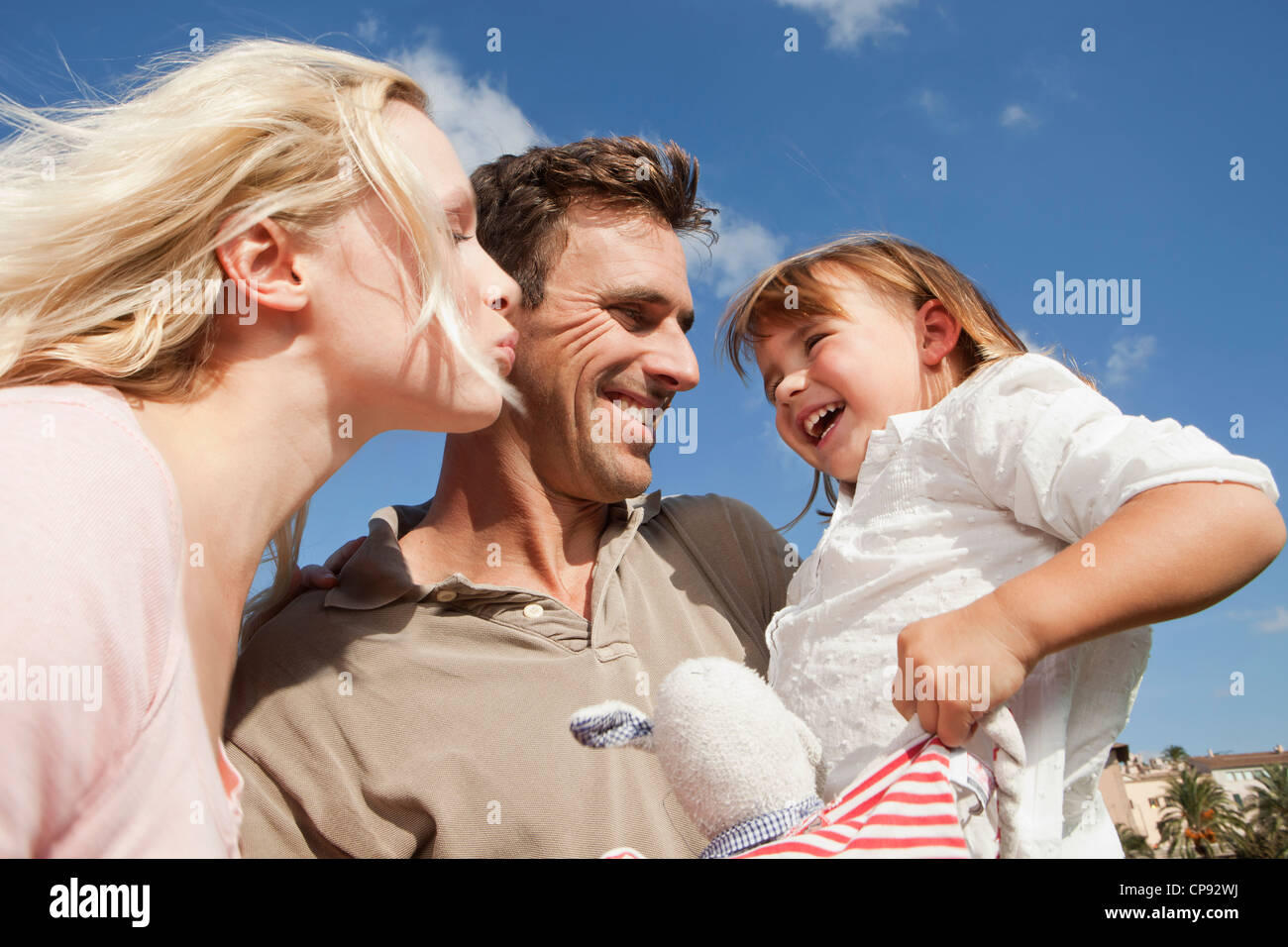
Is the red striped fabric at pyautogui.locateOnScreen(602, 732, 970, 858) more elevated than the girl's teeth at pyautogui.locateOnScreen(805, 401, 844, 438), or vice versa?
the girl's teeth at pyautogui.locateOnScreen(805, 401, 844, 438)

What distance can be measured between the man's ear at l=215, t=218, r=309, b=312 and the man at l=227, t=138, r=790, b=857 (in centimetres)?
109

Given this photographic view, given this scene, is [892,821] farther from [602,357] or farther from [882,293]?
[602,357]

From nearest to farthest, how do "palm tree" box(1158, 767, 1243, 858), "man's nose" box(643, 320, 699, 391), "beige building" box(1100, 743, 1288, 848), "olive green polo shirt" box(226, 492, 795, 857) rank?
"olive green polo shirt" box(226, 492, 795, 857), "man's nose" box(643, 320, 699, 391), "palm tree" box(1158, 767, 1243, 858), "beige building" box(1100, 743, 1288, 848)

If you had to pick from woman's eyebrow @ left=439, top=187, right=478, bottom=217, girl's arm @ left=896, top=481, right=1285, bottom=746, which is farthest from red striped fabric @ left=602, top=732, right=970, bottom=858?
woman's eyebrow @ left=439, top=187, right=478, bottom=217

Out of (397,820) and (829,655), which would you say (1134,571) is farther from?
(397,820)

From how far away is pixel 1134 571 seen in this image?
1.68 metres

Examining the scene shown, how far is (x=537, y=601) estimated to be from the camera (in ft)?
9.67

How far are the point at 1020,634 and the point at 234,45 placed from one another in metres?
2.37

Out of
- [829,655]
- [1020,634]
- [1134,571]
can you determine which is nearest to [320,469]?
[829,655]

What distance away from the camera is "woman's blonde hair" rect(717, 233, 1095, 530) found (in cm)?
300

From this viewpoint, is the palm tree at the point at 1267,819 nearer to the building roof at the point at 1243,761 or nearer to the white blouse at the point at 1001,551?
the building roof at the point at 1243,761

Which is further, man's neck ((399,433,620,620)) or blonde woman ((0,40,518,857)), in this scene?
man's neck ((399,433,620,620))

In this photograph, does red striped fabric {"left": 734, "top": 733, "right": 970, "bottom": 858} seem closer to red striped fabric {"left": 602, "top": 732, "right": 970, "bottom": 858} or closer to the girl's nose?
red striped fabric {"left": 602, "top": 732, "right": 970, "bottom": 858}

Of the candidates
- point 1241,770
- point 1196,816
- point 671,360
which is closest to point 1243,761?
point 1241,770
